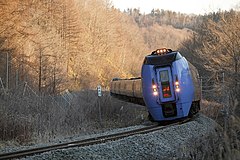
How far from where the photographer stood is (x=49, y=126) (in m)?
17.0

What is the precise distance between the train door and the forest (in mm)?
2248

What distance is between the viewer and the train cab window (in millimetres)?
15898

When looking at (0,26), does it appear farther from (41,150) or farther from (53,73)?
(41,150)

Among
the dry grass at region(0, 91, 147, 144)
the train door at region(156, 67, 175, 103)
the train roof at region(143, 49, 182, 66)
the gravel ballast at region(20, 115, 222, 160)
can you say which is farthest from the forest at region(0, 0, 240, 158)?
the train roof at region(143, 49, 182, 66)

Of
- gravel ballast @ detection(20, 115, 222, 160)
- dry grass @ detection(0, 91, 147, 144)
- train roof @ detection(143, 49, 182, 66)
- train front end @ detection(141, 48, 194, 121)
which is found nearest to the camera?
gravel ballast @ detection(20, 115, 222, 160)

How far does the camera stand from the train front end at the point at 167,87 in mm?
15812

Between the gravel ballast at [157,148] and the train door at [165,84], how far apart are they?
1.75 metres

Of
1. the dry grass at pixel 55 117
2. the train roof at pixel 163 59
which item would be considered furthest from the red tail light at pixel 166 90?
the dry grass at pixel 55 117

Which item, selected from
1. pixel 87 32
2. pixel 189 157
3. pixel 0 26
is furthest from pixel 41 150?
pixel 87 32

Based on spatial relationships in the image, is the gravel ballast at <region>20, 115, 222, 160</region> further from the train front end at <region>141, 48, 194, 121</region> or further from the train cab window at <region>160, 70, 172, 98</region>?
the train cab window at <region>160, 70, 172, 98</region>

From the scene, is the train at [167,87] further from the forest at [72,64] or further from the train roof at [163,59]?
the forest at [72,64]

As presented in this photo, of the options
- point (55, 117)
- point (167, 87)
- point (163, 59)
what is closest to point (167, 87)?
point (167, 87)

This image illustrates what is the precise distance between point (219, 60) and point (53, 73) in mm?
15054

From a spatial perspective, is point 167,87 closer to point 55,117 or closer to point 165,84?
point 165,84
